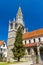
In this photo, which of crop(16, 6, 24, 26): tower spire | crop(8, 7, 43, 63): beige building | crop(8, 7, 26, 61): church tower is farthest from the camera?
crop(16, 6, 24, 26): tower spire

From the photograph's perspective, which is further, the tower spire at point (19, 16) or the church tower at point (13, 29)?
the tower spire at point (19, 16)

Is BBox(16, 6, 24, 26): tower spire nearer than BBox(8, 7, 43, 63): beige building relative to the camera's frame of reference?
No

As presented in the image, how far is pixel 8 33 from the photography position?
6675 cm

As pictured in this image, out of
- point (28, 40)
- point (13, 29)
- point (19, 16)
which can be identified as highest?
point (19, 16)

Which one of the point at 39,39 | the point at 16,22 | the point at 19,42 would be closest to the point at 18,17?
the point at 16,22

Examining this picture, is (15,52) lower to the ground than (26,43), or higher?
lower

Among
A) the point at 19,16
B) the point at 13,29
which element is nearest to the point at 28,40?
the point at 13,29

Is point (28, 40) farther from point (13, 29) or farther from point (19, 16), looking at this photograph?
point (19, 16)

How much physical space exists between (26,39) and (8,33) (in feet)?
32.1

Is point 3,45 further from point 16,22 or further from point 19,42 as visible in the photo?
point 19,42

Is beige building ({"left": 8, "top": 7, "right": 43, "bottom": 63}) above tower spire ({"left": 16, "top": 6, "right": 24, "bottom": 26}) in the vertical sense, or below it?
below

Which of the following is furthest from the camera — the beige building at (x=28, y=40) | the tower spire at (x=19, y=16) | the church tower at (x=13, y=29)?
the tower spire at (x=19, y=16)

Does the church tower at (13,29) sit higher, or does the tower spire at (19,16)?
the tower spire at (19,16)

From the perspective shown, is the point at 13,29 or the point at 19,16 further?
the point at 19,16
